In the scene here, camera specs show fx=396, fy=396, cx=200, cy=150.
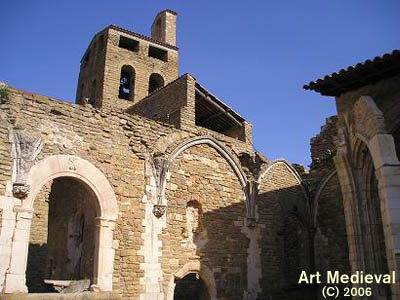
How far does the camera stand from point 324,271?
11781mm

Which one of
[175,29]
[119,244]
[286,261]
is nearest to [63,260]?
[119,244]

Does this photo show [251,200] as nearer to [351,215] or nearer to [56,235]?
[351,215]

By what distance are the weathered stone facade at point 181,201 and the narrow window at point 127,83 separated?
5.89m

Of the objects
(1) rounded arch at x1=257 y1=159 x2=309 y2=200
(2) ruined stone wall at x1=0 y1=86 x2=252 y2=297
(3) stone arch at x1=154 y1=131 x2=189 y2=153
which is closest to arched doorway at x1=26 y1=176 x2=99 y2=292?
(2) ruined stone wall at x1=0 y1=86 x2=252 y2=297

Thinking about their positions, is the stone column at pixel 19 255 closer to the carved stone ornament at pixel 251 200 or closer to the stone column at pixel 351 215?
the stone column at pixel 351 215

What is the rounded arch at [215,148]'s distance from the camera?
9.44 meters

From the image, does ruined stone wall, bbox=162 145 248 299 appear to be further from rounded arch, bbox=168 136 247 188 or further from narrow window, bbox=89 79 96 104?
narrow window, bbox=89 79 96 104

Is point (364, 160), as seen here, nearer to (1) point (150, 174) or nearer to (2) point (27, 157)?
(1) point (150, 174)

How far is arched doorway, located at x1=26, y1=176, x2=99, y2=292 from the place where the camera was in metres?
9.47

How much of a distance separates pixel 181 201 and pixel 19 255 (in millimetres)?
3754

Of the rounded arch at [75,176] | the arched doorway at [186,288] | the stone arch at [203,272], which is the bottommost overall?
the arched doorway at [186,288]

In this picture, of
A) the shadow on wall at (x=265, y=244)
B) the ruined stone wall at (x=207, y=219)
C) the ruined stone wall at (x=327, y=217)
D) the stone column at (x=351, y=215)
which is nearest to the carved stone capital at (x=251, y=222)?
the shadow on wall at (x=265, y=244)

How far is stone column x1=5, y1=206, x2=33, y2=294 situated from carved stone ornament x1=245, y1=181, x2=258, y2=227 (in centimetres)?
590

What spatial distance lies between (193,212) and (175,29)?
52.7 ft
